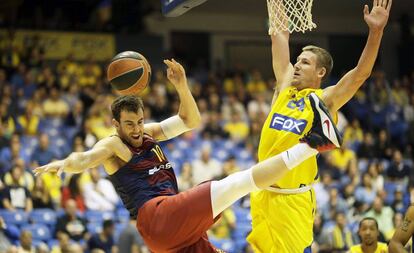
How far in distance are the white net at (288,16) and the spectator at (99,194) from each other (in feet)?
22.2

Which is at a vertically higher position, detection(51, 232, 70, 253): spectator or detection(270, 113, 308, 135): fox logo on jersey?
detection(270, 113, 308, 135): fox logo on jersey

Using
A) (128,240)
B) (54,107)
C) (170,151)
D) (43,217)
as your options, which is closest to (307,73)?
(128,240)

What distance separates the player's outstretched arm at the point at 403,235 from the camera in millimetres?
6266

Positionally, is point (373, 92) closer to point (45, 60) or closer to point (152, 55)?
point (152, 55)

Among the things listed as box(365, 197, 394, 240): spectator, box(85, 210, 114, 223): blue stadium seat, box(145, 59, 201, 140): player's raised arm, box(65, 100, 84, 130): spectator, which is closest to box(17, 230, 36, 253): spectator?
box(85, 210, 114, 223): blue stadium seat

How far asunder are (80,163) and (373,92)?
15.5m

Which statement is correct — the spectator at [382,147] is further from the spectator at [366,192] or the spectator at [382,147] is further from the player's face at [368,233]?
the player's face at [368,233]

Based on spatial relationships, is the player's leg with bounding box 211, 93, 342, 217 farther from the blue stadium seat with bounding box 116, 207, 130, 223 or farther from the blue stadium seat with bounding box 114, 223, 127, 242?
the blue stadium seat with bounding box 116, 207, 130, 223

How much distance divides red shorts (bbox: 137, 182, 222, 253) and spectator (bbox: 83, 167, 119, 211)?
275 inches

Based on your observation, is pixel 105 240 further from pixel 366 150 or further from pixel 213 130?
pixel 366 150

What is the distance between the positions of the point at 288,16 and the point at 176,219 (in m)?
2.20

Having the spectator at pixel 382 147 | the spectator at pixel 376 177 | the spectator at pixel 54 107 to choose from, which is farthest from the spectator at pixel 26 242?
the spectator at pixel 382 147

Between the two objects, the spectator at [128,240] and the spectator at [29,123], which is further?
the spectator at [29,123]

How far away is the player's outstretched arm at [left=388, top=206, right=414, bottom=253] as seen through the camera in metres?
6.27
